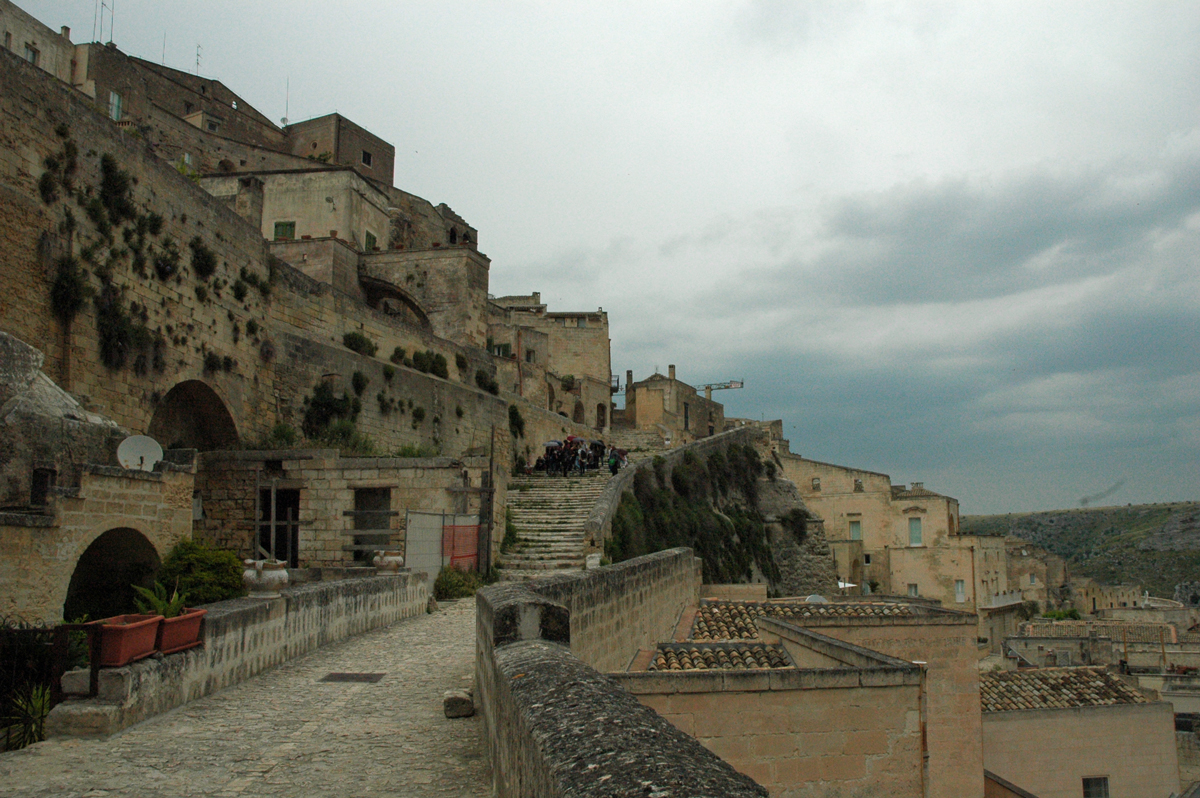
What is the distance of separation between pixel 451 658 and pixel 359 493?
28.7 ft

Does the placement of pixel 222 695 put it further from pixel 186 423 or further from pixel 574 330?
pixel 574 330

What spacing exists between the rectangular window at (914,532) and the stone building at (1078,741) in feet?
87.4

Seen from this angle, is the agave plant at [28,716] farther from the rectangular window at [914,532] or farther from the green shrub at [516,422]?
the rectangular window at [914,532]

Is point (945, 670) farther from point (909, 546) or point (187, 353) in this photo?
point (909, 546)

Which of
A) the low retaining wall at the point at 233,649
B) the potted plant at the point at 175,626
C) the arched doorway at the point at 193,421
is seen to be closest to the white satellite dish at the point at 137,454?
the low retaining wall at the point at 233,649

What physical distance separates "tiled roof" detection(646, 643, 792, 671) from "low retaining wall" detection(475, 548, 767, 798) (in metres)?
2.28

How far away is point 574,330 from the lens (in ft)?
181

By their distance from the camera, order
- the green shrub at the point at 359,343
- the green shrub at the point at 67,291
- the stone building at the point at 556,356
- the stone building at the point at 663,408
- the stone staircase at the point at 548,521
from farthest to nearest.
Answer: the stone building at the point at 663,408, the stone building at the point at 556,356, the green shrub at the point at 359,343, the stone staircase at the point at 548,521, the green shrub at the point at 67,291

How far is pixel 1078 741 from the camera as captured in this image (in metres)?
18.9

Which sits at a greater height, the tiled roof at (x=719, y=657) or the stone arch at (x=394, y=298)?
the stone arch at (x=394, y=298)

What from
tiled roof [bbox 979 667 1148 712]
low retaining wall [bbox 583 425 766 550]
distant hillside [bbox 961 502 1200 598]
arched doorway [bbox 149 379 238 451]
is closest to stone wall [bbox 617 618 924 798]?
tiled roof [bbox 979 667 1148 712]

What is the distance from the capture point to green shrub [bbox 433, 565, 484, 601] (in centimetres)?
1567

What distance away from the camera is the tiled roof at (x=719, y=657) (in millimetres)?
10258

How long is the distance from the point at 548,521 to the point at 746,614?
6.78 m
